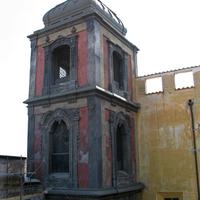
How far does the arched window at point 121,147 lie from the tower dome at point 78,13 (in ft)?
16.1

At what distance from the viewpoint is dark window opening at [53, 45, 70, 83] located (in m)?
15.1

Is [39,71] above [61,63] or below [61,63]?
below

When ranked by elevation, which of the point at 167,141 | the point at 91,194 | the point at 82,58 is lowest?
the point at 91,194

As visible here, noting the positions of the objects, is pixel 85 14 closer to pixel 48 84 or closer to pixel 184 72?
pixel 48 84

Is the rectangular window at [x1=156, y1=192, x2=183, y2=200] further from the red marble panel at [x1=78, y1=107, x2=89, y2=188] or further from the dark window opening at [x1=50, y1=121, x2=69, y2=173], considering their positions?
the dark window opening at [x1=50, y1=121, x2=69, y2=173]

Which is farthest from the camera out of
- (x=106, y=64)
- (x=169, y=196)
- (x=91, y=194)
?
(x=169, y=196)

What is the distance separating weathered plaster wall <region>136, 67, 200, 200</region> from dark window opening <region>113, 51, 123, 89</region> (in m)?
1.66

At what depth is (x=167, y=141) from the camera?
1527 cm

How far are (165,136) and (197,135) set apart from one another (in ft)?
4.91

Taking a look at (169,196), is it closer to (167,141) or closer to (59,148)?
(167,141)

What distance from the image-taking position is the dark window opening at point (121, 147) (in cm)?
1483

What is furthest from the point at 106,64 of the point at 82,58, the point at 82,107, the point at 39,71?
the point at 39,71

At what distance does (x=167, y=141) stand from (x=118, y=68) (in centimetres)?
426

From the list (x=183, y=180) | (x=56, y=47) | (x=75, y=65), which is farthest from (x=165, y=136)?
(x=56, y=47)
